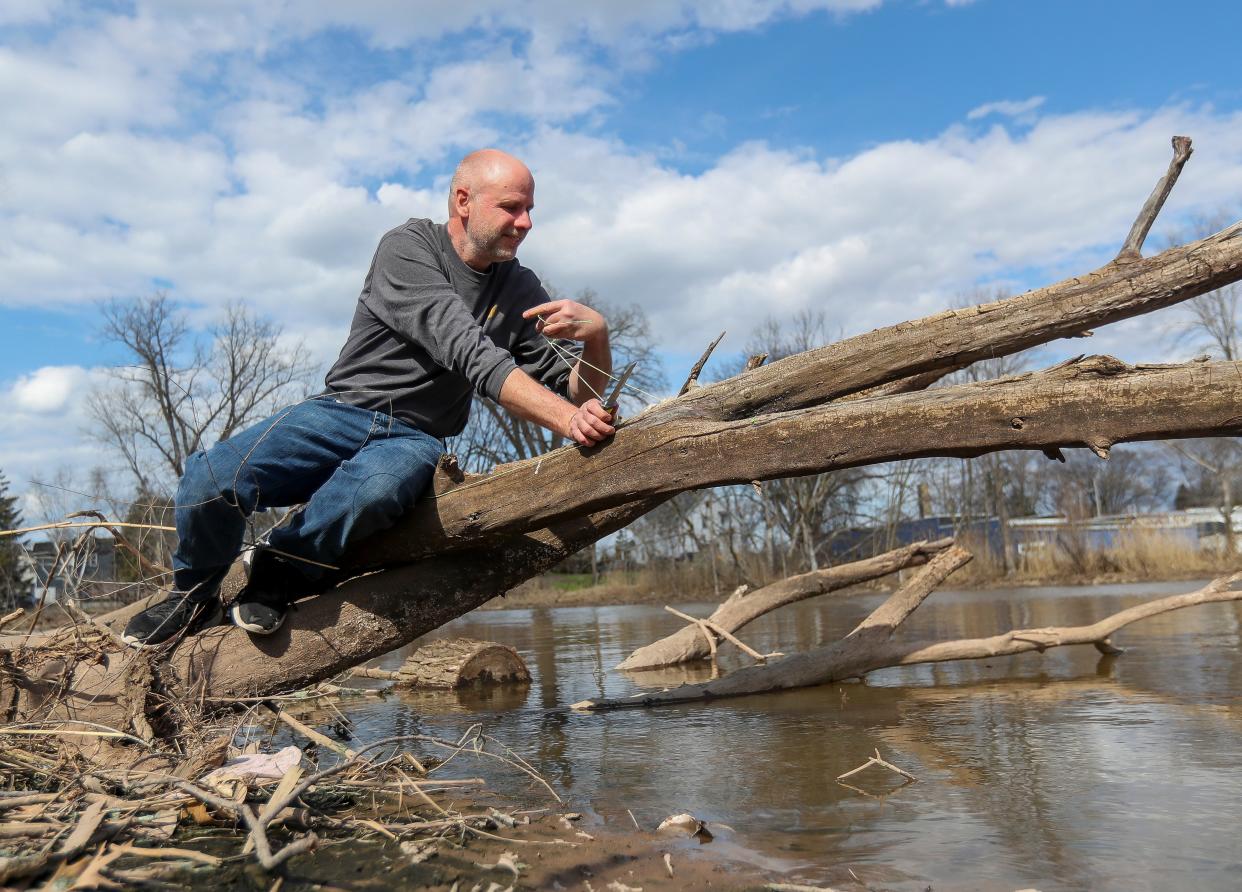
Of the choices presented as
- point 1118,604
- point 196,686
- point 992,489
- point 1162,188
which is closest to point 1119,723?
point 1162,188

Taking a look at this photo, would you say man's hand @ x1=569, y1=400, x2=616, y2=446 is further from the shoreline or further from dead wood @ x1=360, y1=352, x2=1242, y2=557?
the shoreline

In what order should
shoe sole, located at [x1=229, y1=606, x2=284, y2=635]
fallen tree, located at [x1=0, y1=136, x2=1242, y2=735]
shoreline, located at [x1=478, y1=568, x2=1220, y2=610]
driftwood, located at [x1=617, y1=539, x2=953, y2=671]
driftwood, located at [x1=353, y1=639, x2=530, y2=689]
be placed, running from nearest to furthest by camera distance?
fallen tree, located at [x1=0, y1=136, x2=1242, y2=735] < shoe sole, located at [x1=229, y1=606, x2=284, y2=635] < driftwood, located at [x1=353, y1=639, x2=530, y2=689] < driftwood, located at [x1=617, y1=539, x2=953, y2=671] < shoreline, located at [x1=478, y1=568, x2=1220, y2=610]

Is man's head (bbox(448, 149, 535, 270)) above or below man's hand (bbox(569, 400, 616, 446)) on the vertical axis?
above

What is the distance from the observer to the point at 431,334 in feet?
12.3

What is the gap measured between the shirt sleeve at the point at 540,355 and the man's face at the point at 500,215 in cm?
40

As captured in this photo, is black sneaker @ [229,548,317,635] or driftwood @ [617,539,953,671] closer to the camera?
black sneaker @ [229,548,317,635]

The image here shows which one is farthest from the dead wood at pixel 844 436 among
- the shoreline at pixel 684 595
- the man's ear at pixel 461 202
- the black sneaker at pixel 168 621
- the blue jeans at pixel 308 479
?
the shoreline at pixel 684 595

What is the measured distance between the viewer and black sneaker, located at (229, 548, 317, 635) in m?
4.04

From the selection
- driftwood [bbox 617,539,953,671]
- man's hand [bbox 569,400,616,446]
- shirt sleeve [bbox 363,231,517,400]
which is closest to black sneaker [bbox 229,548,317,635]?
shirt sleeve [bbox 363,231,517,400]

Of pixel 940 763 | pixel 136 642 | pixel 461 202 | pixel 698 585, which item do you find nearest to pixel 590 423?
pixel 461 202

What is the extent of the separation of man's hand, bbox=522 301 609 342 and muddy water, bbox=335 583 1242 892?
1.78 metres

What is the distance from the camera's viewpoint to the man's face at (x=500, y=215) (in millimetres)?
3916

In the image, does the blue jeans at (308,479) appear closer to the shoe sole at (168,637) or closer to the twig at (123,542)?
the twig at (123,542)

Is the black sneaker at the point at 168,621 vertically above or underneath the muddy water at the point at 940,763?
above
